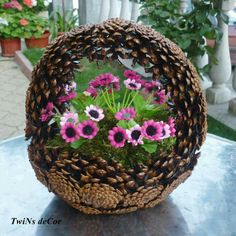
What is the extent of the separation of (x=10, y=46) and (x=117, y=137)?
4.48 m

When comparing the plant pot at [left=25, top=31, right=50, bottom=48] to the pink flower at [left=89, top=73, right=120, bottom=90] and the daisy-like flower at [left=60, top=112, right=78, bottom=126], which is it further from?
the daisy-like flower at [left=60, top=112, right=78, bottom=126]

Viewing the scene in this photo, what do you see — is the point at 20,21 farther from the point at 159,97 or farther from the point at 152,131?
the point at 152,131

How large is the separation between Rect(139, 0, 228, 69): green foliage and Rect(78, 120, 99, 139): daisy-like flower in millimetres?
1873

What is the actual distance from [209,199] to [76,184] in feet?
1.21

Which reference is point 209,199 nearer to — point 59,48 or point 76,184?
point 76,184

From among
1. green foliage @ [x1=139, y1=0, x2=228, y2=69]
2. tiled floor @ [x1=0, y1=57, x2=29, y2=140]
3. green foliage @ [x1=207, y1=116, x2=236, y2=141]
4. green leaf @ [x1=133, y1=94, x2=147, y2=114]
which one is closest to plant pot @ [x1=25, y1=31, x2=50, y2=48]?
tiled floor @ [x1=0, y1=57, x2=29, y2=140]

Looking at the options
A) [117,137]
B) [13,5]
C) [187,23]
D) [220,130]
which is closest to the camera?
[117,137]

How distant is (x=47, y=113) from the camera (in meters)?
0.96

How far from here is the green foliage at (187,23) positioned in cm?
270

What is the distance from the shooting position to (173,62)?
92 cm

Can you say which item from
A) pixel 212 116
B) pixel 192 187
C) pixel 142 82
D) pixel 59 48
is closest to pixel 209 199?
pixel 192 187

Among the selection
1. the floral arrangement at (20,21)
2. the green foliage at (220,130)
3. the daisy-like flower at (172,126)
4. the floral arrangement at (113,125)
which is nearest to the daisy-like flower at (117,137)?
the floral arrangement at (113,125)

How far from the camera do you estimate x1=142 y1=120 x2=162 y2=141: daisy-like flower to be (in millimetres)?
907

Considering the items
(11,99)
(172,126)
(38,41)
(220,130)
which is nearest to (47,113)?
(172,126)
